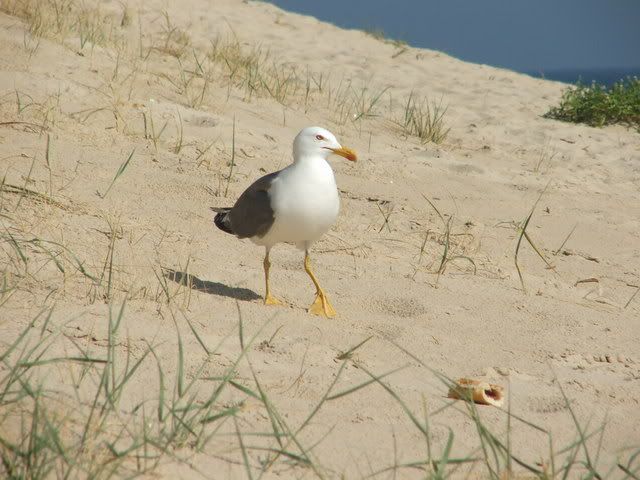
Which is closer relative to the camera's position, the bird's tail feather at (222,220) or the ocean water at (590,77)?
the bird's tail feather at (222,220)

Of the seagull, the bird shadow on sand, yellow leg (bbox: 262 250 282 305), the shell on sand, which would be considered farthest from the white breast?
the shell on sand

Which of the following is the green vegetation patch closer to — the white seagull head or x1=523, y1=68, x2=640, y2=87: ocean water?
x1=523, y1=68, x2=640, y2=87: ocean water

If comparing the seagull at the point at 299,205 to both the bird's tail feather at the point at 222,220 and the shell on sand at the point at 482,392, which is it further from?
the shell on sand at the point at 482,392

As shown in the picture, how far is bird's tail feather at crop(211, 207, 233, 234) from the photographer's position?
17.4ft

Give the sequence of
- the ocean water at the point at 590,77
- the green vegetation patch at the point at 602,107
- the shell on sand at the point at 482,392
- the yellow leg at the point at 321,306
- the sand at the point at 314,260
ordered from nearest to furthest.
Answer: the sand at the point at 314,260 < the shell on sand at the point at 482,392 < the yellow leg at the point at 321,306 < the green vegetation patch at the point at 602,107 < the ocean water at the point at 590,77

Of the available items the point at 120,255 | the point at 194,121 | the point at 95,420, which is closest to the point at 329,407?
the point at 95,420

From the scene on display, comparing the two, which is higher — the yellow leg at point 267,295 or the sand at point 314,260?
the sand at point 314,260

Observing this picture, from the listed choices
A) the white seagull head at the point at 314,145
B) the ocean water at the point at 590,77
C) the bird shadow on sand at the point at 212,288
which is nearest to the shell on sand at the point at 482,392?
the bird shadow on sand at the point at 212,288

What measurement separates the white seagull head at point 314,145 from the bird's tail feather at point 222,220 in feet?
1.82

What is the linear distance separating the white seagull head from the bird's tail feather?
1.82ft

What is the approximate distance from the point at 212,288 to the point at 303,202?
0.62 metres

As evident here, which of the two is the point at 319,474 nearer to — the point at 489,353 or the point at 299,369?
the point at 299,369

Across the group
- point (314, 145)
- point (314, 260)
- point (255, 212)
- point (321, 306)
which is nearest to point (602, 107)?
point (314, 260)

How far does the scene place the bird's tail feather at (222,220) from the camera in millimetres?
5295
